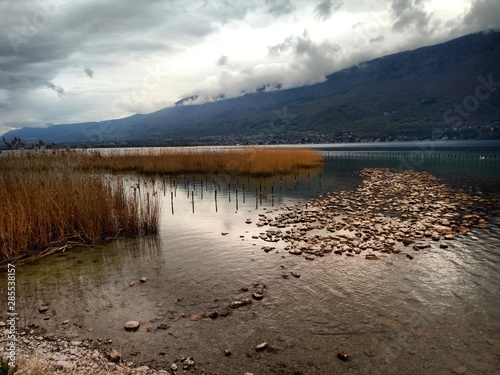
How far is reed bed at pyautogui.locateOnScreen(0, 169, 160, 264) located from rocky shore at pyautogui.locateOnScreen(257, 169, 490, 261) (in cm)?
705

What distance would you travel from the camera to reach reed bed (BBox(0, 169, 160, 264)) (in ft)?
37.8

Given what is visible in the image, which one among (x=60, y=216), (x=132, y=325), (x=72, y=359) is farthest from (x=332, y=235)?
(x=60, y=216)

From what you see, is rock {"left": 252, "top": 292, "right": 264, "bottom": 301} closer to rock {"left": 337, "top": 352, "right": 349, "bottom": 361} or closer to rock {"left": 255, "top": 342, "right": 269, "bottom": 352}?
rock {"left": 255, "top": 342, "right": 269, "bottom": 352}

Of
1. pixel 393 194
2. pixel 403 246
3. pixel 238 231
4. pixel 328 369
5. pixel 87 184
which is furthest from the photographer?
pixel 393 194

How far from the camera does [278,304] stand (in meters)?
8.74

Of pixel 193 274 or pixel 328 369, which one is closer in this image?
pixel 328 369

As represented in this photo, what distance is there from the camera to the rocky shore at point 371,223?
520 inches

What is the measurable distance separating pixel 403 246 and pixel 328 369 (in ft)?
28.6

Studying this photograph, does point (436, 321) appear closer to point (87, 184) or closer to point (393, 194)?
point (87, 184)

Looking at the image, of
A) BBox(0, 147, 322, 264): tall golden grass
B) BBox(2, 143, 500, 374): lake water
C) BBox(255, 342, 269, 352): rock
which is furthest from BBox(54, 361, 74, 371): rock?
BBox(0, 147, 322, 264): tall golden grass

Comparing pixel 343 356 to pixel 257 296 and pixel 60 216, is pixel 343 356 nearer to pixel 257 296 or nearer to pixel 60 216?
pixel 257 296

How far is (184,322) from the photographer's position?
25.9 ft

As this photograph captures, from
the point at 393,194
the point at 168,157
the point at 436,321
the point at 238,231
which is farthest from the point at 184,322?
the point at 168,157

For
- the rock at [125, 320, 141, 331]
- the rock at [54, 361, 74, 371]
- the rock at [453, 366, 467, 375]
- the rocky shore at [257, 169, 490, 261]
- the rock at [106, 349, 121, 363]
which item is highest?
the rock at [54, 361, 74, 371]
